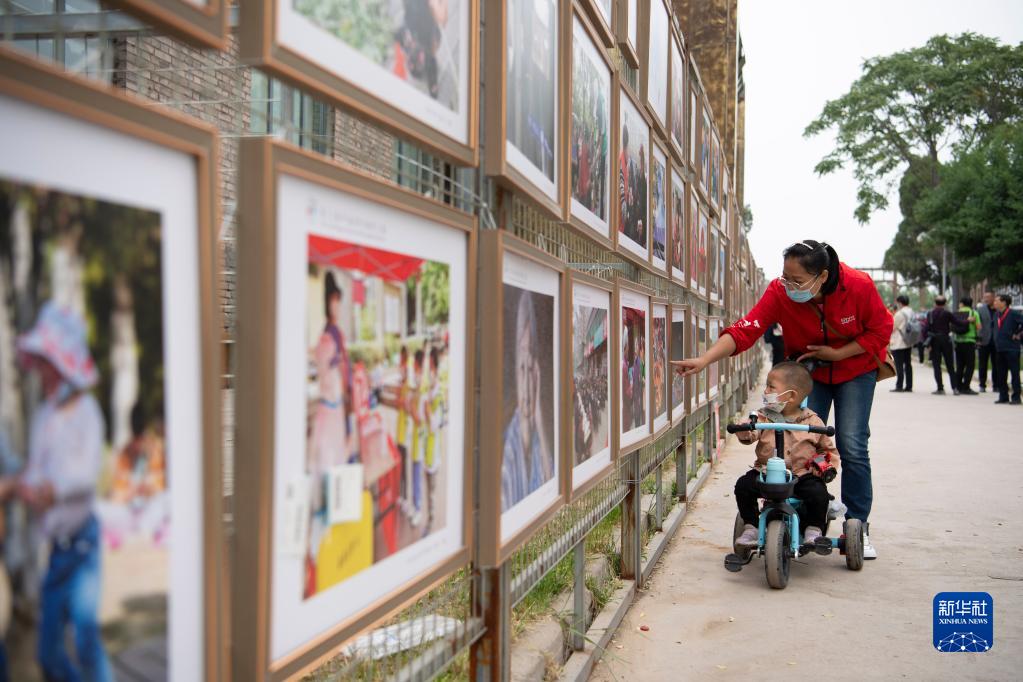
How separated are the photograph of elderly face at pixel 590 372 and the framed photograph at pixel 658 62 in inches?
65.1

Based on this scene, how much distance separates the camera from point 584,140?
3.41 metres

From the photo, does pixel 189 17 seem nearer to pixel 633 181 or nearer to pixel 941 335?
pixel 633 181

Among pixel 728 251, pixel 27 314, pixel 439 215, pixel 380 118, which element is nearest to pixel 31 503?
pixel 27 314

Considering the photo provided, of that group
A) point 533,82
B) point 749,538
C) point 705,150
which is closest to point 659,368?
point 749,538

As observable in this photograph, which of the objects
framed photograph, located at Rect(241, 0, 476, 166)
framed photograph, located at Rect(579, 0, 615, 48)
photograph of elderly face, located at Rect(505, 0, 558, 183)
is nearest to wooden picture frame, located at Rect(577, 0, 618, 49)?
framed photograph, located at Rect(579, 0, 615, 48)

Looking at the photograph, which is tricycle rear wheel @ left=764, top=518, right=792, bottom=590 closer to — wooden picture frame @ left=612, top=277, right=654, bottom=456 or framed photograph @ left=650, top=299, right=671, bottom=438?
framed photograph @ left=650, top=299, right=671, bottom=438

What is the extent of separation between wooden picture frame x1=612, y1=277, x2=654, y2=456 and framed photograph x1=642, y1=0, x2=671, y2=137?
104 centimetres

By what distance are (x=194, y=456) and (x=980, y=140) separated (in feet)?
166

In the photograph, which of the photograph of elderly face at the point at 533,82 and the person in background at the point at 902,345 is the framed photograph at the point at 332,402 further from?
the person in background at the point at 902,345

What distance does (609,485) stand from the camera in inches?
177

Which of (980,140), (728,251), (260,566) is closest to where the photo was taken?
(260,566)

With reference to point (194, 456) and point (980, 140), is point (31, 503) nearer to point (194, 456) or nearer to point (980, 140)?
point (194, 456)

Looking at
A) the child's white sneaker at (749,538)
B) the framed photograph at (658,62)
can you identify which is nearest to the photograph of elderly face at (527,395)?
the framed photograph at (658,62)

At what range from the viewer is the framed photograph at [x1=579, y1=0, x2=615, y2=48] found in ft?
11.0
